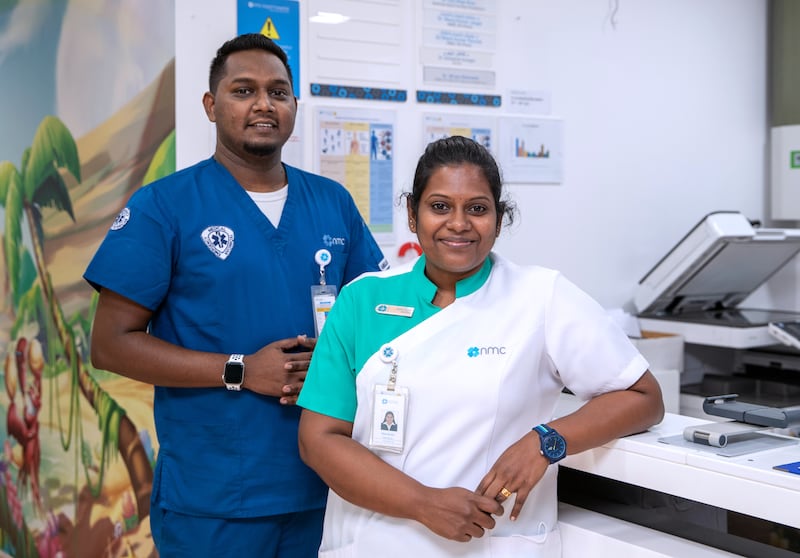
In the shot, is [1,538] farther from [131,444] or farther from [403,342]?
[403,342]

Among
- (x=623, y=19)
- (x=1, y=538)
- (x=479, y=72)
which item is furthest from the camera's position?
(x=623, y=19)

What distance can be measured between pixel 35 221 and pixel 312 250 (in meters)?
0.96

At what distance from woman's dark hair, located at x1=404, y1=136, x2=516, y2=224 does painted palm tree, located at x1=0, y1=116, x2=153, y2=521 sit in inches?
52.0

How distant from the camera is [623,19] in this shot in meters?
3.52

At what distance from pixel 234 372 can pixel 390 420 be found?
1.37 ft

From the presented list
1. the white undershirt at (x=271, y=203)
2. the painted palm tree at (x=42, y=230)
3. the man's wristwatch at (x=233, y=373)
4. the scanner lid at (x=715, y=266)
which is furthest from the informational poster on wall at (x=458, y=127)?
the man's wristwatch at (x=233, y=373)

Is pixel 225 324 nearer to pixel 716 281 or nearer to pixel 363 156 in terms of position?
pixel 363 156

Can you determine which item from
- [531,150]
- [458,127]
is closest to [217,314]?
[458,127]

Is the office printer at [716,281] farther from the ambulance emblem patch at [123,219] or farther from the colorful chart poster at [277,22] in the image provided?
the ambulance emblem patch at [123,219]

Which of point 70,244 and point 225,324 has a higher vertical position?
point 70,244

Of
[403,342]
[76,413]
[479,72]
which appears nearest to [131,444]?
[76,413]

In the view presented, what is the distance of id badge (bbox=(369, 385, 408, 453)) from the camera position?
1.39 meters

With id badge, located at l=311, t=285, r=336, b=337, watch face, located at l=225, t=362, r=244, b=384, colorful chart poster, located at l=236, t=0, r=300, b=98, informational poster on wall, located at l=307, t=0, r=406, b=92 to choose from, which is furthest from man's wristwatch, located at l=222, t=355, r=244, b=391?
informational poster on wall, located at l=307, t=0, r=406, b=92

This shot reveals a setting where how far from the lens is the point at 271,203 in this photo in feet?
6.09
